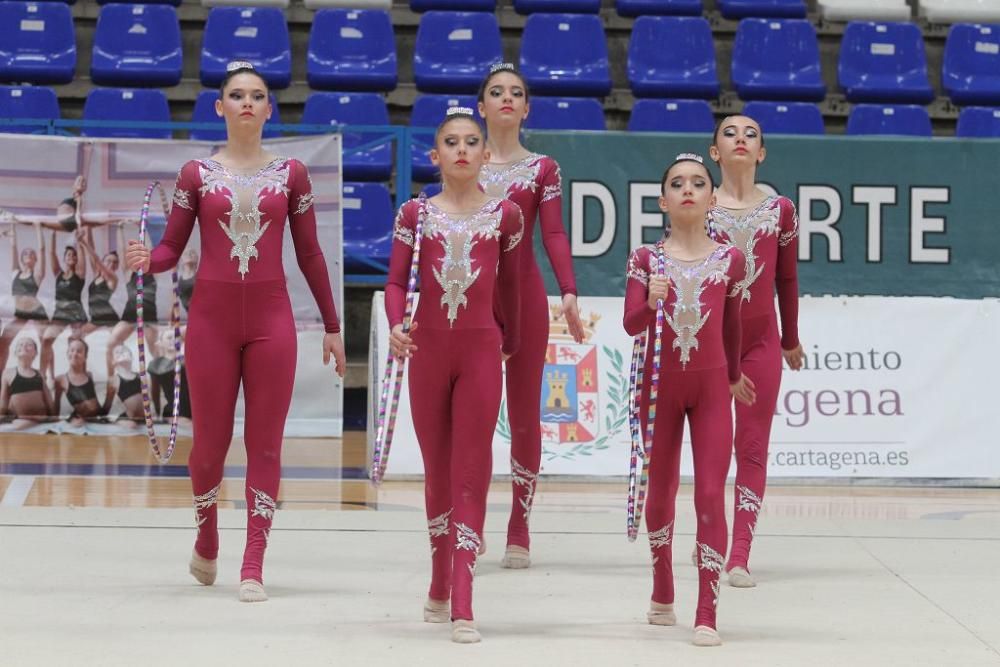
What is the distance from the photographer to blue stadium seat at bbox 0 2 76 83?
10.8 metres

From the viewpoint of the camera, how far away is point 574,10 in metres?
11.3

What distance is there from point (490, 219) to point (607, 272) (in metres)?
4.14

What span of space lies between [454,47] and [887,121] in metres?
3.38

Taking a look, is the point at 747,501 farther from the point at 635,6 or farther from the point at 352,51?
the point at 635,6

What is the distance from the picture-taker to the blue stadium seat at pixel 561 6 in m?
11.3

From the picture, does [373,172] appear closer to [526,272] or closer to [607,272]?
[607,272]

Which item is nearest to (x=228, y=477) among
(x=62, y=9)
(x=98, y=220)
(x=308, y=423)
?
(x=308, y=423)

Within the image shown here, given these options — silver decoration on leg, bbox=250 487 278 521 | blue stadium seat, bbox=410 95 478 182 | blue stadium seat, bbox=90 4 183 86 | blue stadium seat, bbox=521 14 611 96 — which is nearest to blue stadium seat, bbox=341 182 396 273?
blue stadium seat, bbox=410 95 478 182

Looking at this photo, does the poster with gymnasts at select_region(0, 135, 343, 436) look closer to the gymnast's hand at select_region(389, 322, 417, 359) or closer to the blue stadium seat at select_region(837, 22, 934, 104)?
the blue stadium seat at select_region(837, 22, 934, 104)

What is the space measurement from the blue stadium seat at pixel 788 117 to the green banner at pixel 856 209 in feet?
6.43

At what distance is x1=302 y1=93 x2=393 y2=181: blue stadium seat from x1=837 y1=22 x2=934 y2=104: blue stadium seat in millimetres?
3735

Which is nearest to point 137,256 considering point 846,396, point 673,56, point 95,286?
point 846,396

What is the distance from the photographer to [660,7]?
450 inches

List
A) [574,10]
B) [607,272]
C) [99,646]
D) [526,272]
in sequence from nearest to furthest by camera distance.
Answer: [99,646], [526,272], [607,272], [574,10]
